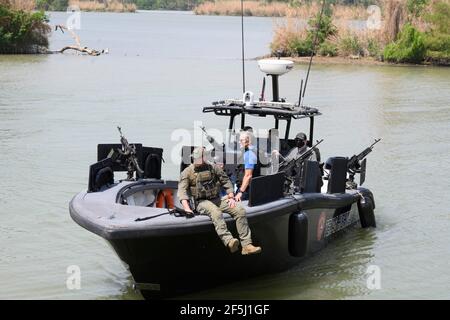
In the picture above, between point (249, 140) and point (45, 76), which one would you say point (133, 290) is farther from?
point (45, 76)

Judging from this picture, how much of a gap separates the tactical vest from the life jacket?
61.1 inches

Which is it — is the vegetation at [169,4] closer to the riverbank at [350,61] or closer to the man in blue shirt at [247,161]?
the riverbank at [350,61]

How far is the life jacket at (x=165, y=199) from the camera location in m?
11.7

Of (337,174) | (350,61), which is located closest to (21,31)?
(350,61)

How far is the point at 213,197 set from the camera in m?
10.1

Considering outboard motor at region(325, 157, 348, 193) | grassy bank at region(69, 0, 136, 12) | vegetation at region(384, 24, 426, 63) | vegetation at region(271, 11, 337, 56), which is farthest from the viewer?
grassy bank at region(69, 0, 136, 12)

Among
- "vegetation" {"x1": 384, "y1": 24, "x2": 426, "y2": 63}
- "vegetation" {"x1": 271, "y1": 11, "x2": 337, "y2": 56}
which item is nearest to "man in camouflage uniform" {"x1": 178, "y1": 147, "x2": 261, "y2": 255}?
"vegetation" {"x1": 384, "y1": 24, "x2": 426, "y2": 63}

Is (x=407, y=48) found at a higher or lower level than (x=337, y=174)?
lower

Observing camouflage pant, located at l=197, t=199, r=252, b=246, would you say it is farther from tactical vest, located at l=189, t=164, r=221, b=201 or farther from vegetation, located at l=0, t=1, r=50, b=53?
vegetation, located at l=0, t=1, r=50, b=53

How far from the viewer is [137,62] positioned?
43906 millimetres

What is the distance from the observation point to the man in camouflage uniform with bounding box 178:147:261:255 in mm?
9688

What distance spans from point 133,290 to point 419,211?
21.3 feet

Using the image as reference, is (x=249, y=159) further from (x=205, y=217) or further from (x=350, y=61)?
(x=350, y=61)

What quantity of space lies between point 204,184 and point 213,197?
176 millimetres
